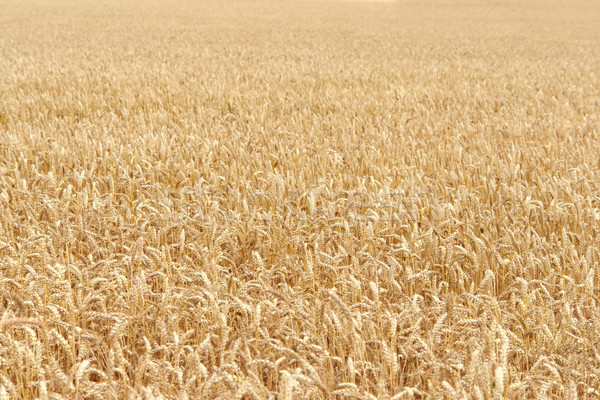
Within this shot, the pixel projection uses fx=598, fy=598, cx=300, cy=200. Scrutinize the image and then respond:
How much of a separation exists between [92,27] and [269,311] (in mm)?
20727

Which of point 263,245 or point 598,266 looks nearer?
point 598,266

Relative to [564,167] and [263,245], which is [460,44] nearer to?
[564,167]

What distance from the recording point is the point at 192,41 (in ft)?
54.1

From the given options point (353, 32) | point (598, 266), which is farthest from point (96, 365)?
point (353, 32)

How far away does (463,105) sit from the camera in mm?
7176

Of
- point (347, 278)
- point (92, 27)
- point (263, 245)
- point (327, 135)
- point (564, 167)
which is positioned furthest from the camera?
point (92, 27)

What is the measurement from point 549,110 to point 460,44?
1098 centimetres

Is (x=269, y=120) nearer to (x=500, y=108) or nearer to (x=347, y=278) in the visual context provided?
(x=500, y=108)

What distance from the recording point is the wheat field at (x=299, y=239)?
1.85 metres

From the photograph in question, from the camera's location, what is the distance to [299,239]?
2.75 meters

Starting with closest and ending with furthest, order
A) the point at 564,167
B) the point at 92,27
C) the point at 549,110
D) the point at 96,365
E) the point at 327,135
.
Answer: the point at 96,365, the point at 564,167, the point at 327,135, the point at 549,110, the point at 92,27

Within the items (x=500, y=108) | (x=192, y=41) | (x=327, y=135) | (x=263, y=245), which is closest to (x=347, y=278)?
(x=263, y=245)

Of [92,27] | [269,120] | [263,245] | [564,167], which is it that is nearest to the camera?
[263,245]

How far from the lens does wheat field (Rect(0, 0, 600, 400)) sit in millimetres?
1846
